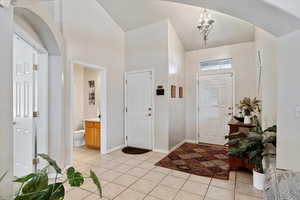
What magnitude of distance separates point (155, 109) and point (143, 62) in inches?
50.9

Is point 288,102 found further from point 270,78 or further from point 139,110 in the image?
point 139,110

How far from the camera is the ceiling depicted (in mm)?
3367

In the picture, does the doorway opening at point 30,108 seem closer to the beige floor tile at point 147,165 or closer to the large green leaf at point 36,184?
the beige floor tile at point 147,165

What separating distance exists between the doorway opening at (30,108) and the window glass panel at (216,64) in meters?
4.01

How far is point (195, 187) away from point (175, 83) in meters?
2.55

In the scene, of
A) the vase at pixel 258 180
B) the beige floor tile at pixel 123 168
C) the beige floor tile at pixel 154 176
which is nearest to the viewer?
the vase at pixel 258 180

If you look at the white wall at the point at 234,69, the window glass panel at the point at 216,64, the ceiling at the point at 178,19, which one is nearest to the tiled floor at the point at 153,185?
the white wall at the point at 234,69

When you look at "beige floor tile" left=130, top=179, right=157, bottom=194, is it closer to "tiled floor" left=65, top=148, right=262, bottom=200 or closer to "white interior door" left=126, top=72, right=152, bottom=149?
"tiled floor" left=65, top=148, right=262, bottom=200

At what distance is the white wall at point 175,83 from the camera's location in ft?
12.5

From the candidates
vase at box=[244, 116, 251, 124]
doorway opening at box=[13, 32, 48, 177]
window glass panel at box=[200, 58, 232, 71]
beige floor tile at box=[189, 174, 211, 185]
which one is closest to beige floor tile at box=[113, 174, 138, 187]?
beige floor tile at box=[189, 174, 211, 185]

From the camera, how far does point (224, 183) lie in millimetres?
2346

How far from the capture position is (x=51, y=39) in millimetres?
2338

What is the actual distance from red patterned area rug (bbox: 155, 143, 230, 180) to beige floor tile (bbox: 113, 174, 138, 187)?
693 millimetres

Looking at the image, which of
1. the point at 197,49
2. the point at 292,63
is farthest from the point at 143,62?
the point at 292,63
